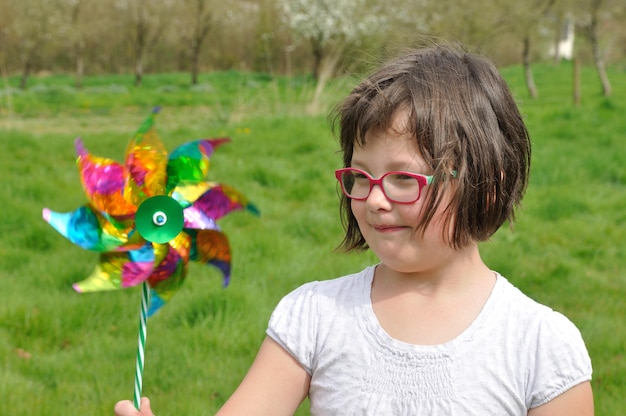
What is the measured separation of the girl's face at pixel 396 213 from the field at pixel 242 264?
26 cm

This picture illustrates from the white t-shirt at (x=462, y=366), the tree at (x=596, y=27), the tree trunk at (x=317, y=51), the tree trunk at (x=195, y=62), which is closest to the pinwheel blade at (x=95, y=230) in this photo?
the white t-shirt at (x=462, y=366)

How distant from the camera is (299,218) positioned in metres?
4.55

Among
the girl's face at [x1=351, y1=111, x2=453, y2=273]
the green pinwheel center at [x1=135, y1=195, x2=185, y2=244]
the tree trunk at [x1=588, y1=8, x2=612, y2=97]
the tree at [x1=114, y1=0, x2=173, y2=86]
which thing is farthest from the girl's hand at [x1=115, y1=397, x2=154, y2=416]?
the tree at [x1=114, y1=0, x2=173, y2=86]

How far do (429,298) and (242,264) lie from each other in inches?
99.0

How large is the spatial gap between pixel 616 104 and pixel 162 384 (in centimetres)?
659

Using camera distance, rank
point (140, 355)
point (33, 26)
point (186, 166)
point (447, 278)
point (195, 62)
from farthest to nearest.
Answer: point (195, 62), point (33, 26), point (186, 166), point (140, 355), point (447, 278)

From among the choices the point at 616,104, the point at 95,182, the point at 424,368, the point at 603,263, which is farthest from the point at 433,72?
the point at 616,104

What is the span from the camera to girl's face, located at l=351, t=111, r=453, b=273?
126 centimetres

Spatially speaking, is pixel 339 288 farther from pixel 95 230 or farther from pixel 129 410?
pixel 95 230

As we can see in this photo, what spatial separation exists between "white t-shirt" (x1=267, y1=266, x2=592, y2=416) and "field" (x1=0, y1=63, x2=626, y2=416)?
0.28m

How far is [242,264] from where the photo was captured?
3.81m

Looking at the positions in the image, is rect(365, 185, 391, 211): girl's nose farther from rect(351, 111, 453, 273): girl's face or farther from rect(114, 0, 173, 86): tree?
rect(114, 0, 173, 86): tree

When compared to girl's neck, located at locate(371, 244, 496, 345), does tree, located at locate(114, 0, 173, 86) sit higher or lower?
higher

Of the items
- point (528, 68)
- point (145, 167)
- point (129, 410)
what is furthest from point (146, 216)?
point (528, 68)
